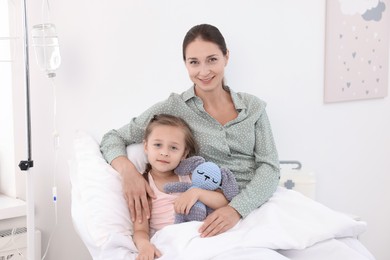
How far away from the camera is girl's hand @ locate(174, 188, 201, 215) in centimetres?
153

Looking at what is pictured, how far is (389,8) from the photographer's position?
9.19 ft

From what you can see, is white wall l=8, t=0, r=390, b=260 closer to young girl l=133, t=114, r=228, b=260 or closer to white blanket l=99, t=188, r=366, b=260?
young girl l=133, t=114, r=228, b=260

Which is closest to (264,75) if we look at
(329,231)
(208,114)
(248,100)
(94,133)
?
(248,100)

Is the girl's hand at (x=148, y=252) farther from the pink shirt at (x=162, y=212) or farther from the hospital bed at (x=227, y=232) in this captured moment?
the pink shirt at (x=162, y=212)

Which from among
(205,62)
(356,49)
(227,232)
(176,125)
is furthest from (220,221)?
(356,49)

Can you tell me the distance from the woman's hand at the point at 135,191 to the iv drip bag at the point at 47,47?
1.68ft

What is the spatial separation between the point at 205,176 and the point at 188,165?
8cm

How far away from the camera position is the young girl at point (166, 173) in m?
1.56

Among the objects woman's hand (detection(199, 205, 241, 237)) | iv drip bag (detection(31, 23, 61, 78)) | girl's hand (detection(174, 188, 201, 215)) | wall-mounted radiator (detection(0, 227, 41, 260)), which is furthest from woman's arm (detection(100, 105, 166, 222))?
wall-mounted radiator (detection(0, 227, 41, 260))

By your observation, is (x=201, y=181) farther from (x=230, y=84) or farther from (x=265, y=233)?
(x=230, y=84)

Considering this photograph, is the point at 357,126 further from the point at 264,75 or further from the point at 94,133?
the point at 94,133

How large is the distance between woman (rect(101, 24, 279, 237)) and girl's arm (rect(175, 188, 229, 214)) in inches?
3.5

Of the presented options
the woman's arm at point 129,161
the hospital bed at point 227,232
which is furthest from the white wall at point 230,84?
the hospital bed at point 227,232

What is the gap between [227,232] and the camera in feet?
4.83
